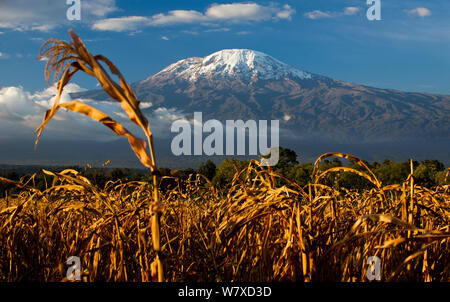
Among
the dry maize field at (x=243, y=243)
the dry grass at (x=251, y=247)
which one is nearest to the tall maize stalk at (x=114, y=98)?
the dry maize field at (x=243, y=243)

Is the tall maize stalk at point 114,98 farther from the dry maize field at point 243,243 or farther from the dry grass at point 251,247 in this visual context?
the dry grass at point 251,247

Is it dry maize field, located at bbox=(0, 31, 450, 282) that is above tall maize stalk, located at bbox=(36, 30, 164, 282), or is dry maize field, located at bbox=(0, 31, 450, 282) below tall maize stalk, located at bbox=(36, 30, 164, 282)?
below

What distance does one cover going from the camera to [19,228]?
2.57m

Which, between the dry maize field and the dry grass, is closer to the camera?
the dry maize field

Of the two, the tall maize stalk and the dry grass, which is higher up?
the tall maize stalk

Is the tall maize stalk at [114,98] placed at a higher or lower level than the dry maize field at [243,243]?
higher

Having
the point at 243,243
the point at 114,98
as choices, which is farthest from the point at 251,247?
the point at 114,98

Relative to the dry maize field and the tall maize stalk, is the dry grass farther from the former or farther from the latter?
the tall maize stalk

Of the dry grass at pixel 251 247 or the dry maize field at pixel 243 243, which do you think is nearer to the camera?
the dry maize field at pixel 243 243

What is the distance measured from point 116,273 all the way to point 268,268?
0.79 m

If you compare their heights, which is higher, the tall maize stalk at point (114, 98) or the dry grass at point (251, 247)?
the tall maize stalk at point (114, 98)

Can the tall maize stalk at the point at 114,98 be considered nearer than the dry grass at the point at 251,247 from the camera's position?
Yes

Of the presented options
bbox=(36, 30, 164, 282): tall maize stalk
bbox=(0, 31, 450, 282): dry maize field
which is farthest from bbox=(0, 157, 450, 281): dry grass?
bbox=(36, 30, 164, 282): tall maize stalk
